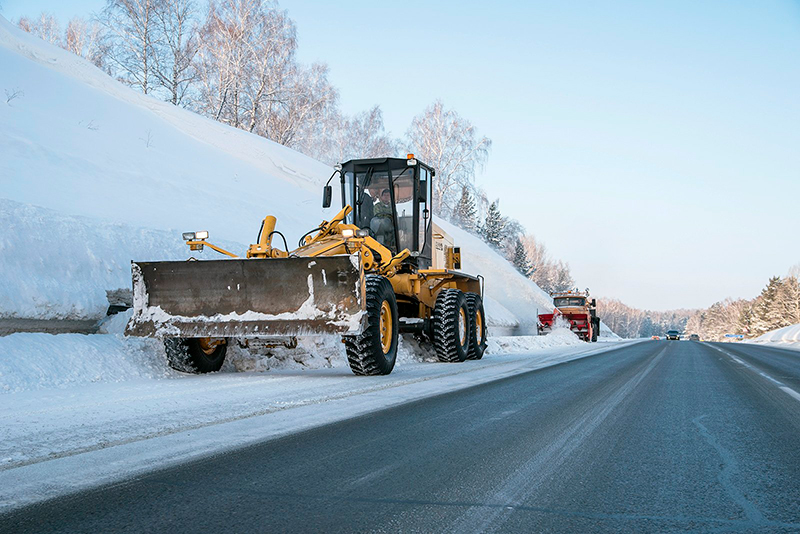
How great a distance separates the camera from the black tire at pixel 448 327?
10.8 metres

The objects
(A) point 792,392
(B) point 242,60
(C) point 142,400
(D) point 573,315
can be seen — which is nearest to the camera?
(C) point 142,400

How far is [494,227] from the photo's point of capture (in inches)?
2495

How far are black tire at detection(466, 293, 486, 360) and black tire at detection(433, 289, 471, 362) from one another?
33.9 inches

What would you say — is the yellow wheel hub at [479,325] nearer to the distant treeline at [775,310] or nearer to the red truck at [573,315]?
the red truck at [573,315]

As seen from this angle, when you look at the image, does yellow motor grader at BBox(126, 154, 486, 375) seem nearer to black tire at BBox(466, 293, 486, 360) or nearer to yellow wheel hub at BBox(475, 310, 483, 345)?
black tire at BBox(466, 293, 486, 360)

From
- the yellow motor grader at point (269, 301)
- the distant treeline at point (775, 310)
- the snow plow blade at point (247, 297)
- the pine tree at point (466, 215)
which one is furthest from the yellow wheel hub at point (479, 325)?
the distant treeline at point (775, 310)

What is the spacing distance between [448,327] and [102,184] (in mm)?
7545

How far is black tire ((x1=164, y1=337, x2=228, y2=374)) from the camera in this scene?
25.5 ft

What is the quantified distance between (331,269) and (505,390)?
93.9 inches

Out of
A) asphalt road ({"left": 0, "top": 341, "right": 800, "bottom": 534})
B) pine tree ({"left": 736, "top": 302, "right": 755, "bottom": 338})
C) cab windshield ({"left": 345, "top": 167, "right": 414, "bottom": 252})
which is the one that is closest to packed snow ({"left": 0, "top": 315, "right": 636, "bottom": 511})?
asphalt road ({"left": 0, "top": 341, "right": 800, "bottom": 534})

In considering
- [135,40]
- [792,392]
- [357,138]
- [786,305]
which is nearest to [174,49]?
[135,40]

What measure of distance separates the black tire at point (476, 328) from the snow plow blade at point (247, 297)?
5.16 m

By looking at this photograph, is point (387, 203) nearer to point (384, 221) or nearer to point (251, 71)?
point (384, 221)

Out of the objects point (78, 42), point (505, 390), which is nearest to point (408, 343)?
point (505, 390)
